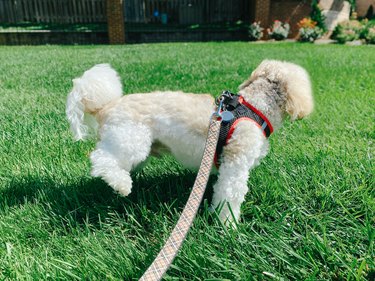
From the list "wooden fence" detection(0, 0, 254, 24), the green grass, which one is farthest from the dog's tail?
"wooden fence" detection(0, 0, 254, 24)

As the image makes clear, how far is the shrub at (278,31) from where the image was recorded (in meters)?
18.1

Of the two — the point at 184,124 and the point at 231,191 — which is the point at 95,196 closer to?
the point at 184,124

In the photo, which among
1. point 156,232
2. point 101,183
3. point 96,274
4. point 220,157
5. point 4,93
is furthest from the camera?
point 4,93

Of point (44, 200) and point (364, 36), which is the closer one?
point (44, 200)

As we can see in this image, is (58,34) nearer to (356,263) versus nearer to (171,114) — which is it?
(171,114)

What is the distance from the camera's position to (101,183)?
282 cm

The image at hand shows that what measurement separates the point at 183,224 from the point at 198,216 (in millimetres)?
691

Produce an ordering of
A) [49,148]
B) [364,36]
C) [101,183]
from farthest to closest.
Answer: [364,36]
[49,148]
[101,183]

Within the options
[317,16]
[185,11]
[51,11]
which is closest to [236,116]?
[317,16]

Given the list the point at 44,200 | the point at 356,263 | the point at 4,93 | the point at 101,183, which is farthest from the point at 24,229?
the point at 4,93

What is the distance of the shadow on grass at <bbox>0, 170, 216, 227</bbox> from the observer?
97.0 inches

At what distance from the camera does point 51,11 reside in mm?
22562

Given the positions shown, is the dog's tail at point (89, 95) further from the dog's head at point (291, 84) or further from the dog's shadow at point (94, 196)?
the dog's head at point (291, 84)

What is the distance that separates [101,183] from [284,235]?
1528 mm
